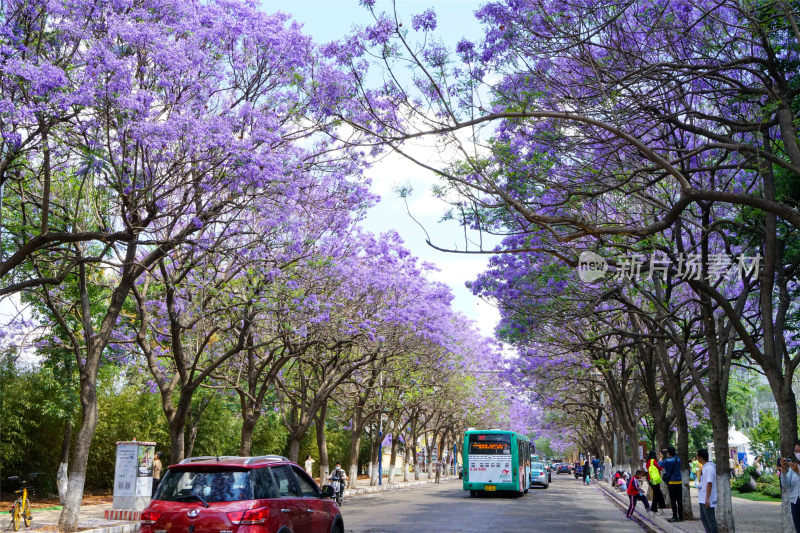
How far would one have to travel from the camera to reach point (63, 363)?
84.1ft

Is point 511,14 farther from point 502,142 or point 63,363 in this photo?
point 63,363

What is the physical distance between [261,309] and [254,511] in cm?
1095

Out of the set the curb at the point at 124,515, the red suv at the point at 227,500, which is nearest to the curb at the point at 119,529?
the curb at the point at 124,515

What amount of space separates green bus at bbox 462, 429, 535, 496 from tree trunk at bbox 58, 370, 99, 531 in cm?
1849

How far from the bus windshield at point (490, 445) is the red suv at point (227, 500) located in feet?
77.6

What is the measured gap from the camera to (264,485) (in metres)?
8.03

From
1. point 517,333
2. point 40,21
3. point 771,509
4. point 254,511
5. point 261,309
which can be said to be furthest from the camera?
point 771,509

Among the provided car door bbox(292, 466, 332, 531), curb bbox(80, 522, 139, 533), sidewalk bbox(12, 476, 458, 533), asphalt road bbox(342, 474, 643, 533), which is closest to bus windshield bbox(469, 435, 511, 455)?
asphalt road bbox(342, 474, 643, 533)

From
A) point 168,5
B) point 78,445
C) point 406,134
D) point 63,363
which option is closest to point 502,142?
point 406,134

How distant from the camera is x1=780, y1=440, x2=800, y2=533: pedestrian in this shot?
11.7 metres

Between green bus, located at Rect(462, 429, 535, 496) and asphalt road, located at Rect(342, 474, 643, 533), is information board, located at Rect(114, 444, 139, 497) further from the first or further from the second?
green bus, located at Rect(462, 429, 535, 496)

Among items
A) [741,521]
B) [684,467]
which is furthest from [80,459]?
[741,521]

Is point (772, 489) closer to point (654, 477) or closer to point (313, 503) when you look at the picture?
point (654, 477)

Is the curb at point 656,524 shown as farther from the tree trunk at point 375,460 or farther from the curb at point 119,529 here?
the tree trunk at point 375,460
